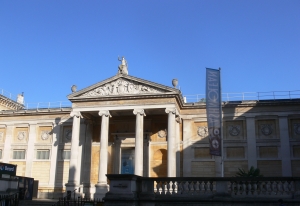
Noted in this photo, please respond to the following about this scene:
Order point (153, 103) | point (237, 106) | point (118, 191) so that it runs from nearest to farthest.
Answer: point (118, 191) → point (153, 103) → point (237, 106)

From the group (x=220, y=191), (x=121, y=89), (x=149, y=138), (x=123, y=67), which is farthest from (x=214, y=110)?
(x=123, y=67)

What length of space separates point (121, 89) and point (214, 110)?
12.5 metres

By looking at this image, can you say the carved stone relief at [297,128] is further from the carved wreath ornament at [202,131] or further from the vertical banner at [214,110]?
the vertical banner at [214,110]

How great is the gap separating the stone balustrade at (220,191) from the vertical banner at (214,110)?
24.5 feet

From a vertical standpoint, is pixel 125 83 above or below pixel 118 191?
above

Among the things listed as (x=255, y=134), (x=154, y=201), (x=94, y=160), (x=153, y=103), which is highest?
(x=153, y=103)

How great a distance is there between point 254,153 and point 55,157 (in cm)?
1990

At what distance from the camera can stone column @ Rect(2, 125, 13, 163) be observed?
1548 inches

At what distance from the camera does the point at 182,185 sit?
48.2 feet

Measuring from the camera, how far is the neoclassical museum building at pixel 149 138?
1268 inches

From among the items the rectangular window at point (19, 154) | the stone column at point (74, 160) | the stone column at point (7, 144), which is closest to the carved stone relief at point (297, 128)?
the stone column at point (74, 160)

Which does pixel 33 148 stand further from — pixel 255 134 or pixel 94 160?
pixel 255 134

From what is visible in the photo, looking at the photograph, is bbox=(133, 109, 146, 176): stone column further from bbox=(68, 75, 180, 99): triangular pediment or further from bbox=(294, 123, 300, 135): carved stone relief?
bbox=(294, 123, 300, 135): carved stone relief

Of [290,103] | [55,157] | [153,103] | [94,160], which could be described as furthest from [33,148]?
[290,103]
